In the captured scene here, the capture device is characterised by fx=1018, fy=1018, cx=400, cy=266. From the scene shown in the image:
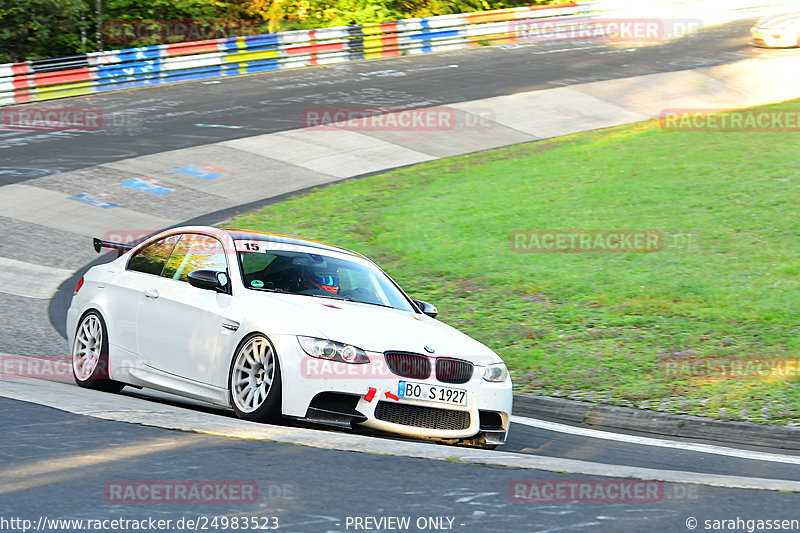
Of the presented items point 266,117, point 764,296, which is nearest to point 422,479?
point 764,296

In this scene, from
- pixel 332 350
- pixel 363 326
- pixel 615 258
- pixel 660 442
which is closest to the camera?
pixel 332 350

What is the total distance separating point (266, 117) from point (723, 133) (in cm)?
1053

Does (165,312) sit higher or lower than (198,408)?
higher

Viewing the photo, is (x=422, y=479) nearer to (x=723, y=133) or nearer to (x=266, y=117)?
(x=723, y=133)

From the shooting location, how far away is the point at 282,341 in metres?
7.04

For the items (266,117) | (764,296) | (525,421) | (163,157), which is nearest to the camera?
(525,421)

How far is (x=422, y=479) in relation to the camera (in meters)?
5.69

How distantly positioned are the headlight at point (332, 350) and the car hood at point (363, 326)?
41 mm
